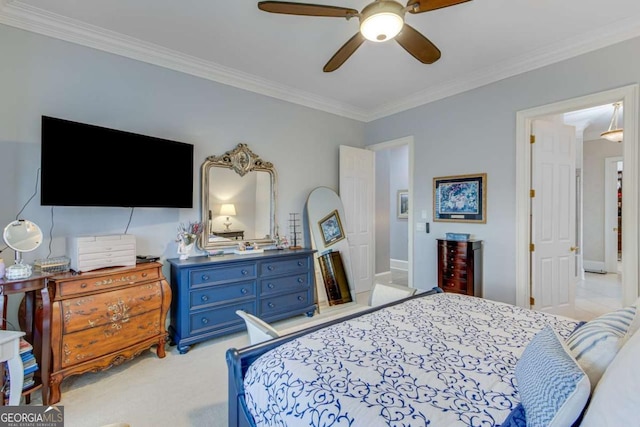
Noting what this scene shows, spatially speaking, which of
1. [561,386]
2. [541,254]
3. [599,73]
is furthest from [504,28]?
[561,386]

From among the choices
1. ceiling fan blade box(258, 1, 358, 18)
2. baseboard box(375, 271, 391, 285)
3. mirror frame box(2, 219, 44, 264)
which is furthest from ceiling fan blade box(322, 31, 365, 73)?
baseboard box(375, 271, 391, 285)

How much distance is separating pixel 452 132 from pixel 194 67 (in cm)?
319

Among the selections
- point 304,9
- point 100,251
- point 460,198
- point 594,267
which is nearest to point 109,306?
point 100,251

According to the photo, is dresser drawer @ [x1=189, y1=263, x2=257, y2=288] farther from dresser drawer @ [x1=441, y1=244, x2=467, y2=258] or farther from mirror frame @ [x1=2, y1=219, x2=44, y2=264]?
Result: dresser drawer @ [x1=441, y1=244, x2=467, y2=258]

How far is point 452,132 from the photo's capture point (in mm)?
3826

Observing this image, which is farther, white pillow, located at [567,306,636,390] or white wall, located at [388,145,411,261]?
white wall, located at [388,145,411,261]

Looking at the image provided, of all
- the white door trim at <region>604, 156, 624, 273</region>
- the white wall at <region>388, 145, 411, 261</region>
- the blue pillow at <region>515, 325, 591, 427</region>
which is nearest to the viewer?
the blue pillow at <region>515, 325, 591, 427</region>

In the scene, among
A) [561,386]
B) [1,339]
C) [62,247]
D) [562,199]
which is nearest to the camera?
[561,386]

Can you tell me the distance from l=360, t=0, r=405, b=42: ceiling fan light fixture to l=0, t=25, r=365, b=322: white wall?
211 centimetres

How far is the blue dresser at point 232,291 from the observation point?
2773 millimetres

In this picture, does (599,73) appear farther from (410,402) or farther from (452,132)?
(410,402)

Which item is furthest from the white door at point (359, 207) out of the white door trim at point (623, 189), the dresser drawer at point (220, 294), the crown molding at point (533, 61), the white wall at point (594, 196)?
the white wall at point (594, 196)

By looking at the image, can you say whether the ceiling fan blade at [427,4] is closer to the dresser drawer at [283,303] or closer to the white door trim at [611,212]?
the dresser drawer at [283,303]

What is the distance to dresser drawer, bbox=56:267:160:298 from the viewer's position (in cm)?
211
